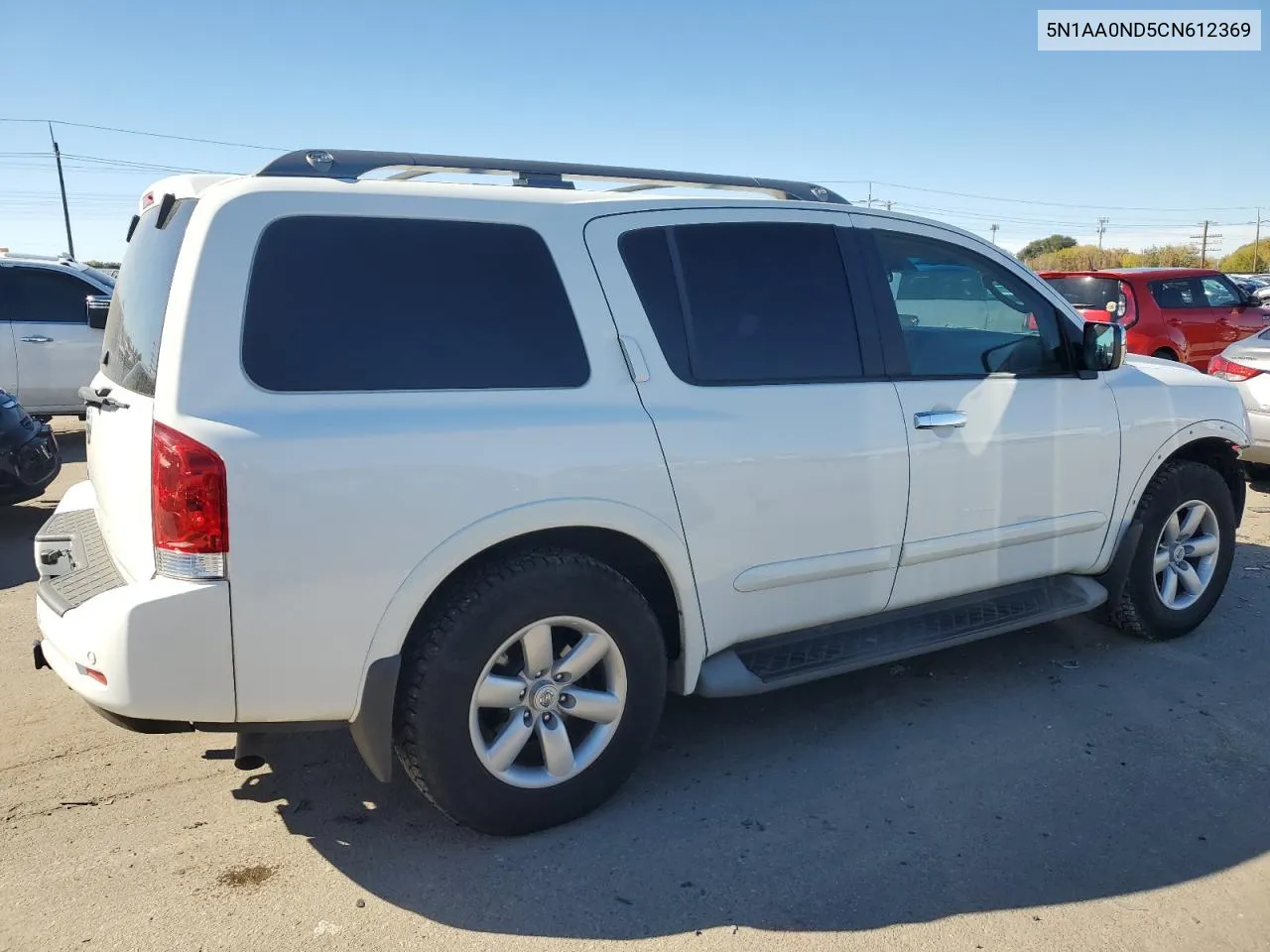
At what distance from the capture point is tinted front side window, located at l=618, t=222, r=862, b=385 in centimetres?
320

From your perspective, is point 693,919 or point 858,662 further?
point 858,662

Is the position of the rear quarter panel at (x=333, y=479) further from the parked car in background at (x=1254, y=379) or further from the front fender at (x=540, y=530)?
the parked car in background at (x=1254, y=379)

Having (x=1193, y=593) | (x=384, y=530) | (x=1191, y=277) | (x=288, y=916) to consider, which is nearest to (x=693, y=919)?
(x=288, y=916)

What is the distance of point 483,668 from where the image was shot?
9.26 ft

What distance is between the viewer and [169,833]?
301 cm

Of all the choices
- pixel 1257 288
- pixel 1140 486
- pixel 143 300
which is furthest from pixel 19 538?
pixel 1257 288

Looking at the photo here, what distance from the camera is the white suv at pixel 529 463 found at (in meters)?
2.53

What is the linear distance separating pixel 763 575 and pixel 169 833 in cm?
201

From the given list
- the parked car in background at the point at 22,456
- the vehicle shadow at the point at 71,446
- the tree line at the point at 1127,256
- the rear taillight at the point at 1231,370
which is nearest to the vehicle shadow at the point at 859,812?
the parked car in background at the point at 22,456

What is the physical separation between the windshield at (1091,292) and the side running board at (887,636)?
7.75m

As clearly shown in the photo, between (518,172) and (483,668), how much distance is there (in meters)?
1.63

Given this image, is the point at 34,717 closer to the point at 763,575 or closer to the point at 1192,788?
the point at 763,575

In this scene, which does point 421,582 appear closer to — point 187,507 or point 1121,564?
point 187,507

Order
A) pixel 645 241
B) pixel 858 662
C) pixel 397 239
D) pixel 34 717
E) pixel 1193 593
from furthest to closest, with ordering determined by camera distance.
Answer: pixel 1193 593 < pixel 34 717 < pixel 858 662 < pixel 645 241 < pixel 397 239
